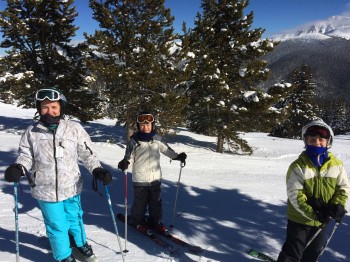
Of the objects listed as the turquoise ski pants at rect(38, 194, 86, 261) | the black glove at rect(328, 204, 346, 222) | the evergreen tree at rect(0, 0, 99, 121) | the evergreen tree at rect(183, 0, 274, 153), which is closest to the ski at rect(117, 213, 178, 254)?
the turquoise ski pants at rect(38, 194, 86, 261)

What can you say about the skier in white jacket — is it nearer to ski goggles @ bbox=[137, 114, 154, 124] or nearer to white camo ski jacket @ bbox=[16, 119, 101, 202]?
ski goggles @ bbox=[137, 114, 154, 124]

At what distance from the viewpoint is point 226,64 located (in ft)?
53.0

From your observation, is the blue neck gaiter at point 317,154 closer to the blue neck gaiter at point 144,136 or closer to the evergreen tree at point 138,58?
the blue neck gaiter at point 144,136

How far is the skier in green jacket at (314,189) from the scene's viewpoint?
3158 millimetres

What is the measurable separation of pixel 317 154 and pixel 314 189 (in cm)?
39

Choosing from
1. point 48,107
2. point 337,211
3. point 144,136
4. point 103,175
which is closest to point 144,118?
point 144,136

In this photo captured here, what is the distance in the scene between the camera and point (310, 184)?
3209 mm

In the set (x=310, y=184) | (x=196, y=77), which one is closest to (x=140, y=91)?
(x=196, y=77)

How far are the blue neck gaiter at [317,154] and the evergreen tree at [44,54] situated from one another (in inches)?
560

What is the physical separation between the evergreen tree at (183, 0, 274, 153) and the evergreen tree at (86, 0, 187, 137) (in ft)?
6.74

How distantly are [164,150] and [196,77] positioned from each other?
10.6 metres

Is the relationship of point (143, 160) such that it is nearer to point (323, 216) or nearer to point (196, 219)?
point (196, 219)

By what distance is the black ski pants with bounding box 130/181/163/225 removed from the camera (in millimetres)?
4637

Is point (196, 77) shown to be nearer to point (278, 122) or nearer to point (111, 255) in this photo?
point (278, 122)
